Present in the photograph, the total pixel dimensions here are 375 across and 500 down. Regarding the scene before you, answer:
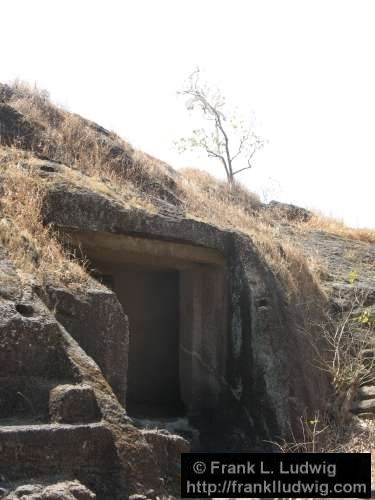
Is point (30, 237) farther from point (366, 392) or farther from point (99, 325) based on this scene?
point (366, 392)

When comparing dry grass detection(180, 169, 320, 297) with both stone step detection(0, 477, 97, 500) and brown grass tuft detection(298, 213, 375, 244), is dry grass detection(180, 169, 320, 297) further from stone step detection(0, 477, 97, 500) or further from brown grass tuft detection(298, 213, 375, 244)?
stone step detection(0, 477, 97, 500)

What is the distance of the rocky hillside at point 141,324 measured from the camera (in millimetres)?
3906

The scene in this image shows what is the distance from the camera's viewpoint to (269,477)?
183 inches

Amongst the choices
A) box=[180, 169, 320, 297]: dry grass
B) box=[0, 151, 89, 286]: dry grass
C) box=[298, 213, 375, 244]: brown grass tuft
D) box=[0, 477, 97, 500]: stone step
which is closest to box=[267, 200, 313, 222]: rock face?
box=[298, 213, 375, 244]: brown grass tuft

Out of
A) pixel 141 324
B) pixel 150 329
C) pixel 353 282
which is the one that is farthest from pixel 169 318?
pixel 353 282

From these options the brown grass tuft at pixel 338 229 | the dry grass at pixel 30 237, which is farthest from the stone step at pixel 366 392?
the brown grass tuft at pixel 338 229

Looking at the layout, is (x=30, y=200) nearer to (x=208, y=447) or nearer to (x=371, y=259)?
(x=208, y=447)

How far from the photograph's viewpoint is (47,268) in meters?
5.11

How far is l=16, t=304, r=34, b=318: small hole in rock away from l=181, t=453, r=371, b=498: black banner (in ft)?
4.59

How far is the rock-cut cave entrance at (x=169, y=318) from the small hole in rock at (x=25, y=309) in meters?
2.43

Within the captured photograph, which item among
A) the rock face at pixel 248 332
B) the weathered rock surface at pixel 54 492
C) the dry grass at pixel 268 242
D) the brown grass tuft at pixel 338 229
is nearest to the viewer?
the weathered rock surface at pixel 54 492

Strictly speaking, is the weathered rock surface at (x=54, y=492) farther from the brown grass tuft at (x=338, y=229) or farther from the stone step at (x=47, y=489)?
the brown grass tuft at (x=338, y=229)

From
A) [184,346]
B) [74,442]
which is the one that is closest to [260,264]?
[184,346]

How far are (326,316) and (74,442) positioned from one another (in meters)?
5.43
